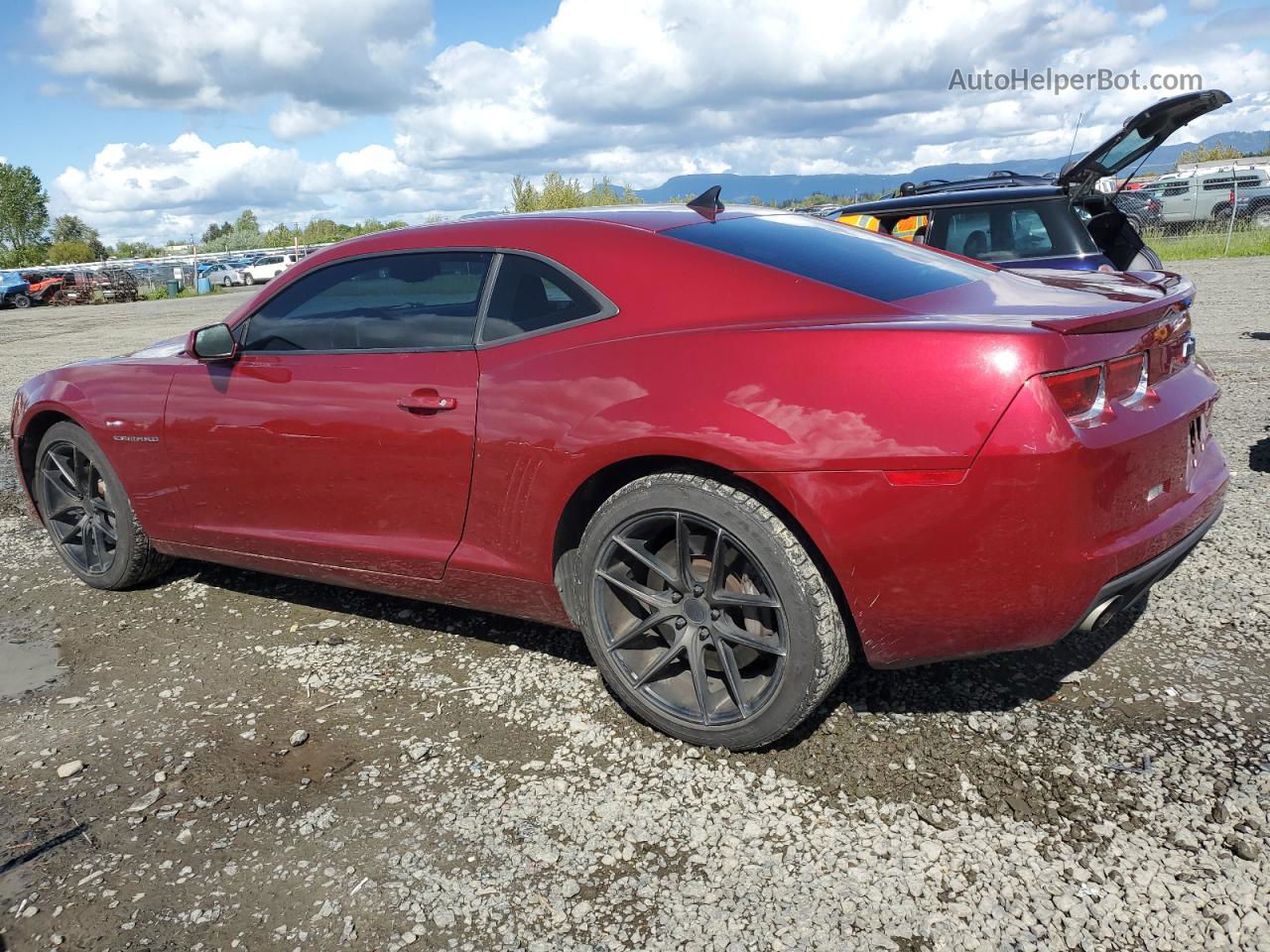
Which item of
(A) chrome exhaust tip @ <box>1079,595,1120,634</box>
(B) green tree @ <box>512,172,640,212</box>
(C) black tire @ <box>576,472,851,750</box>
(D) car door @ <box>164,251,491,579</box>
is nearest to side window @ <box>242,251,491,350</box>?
(D) car door @ <box>164,251,491,579</box>

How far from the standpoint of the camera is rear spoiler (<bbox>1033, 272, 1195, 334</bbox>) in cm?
232

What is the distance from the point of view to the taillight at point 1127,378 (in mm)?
2396

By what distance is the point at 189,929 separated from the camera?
2201 mm

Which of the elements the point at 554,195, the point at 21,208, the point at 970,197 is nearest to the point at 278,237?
the point at 21,208

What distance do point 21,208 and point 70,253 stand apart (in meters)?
13.5

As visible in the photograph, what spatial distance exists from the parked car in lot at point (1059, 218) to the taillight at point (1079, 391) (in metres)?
4.31

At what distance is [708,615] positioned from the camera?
8.90 feet

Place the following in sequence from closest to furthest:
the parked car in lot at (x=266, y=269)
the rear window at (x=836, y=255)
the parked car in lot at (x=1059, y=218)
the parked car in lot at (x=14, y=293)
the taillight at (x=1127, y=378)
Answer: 1. the taillight at (x=1127, y=378)
2. the rear window at (x=836, y=255)
3. the parked car in lot at (x=1059, y=218)
4. the parked car in lot at (x=14, y=293)
5. the parked car in lot at (x=266, y=269)

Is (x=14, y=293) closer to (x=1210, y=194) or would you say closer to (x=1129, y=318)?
(x=1210, y=194)

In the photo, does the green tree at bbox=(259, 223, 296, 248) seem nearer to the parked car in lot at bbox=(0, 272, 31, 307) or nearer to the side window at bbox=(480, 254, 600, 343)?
the parked car in lot at bbox=(0, 272, 31, 307)

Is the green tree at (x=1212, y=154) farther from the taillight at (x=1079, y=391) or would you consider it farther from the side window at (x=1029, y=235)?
the taillight at (x=1079, y=391)

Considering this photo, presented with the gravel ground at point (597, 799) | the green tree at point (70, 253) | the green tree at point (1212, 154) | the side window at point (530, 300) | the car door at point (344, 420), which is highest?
the green tree at point (70, 253)

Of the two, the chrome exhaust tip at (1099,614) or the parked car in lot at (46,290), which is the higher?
the parked car in lot at (46,290)

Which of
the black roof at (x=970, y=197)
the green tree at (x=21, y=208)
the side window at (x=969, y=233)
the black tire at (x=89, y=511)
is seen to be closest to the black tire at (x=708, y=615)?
the black tire at (x=89, y=511)
